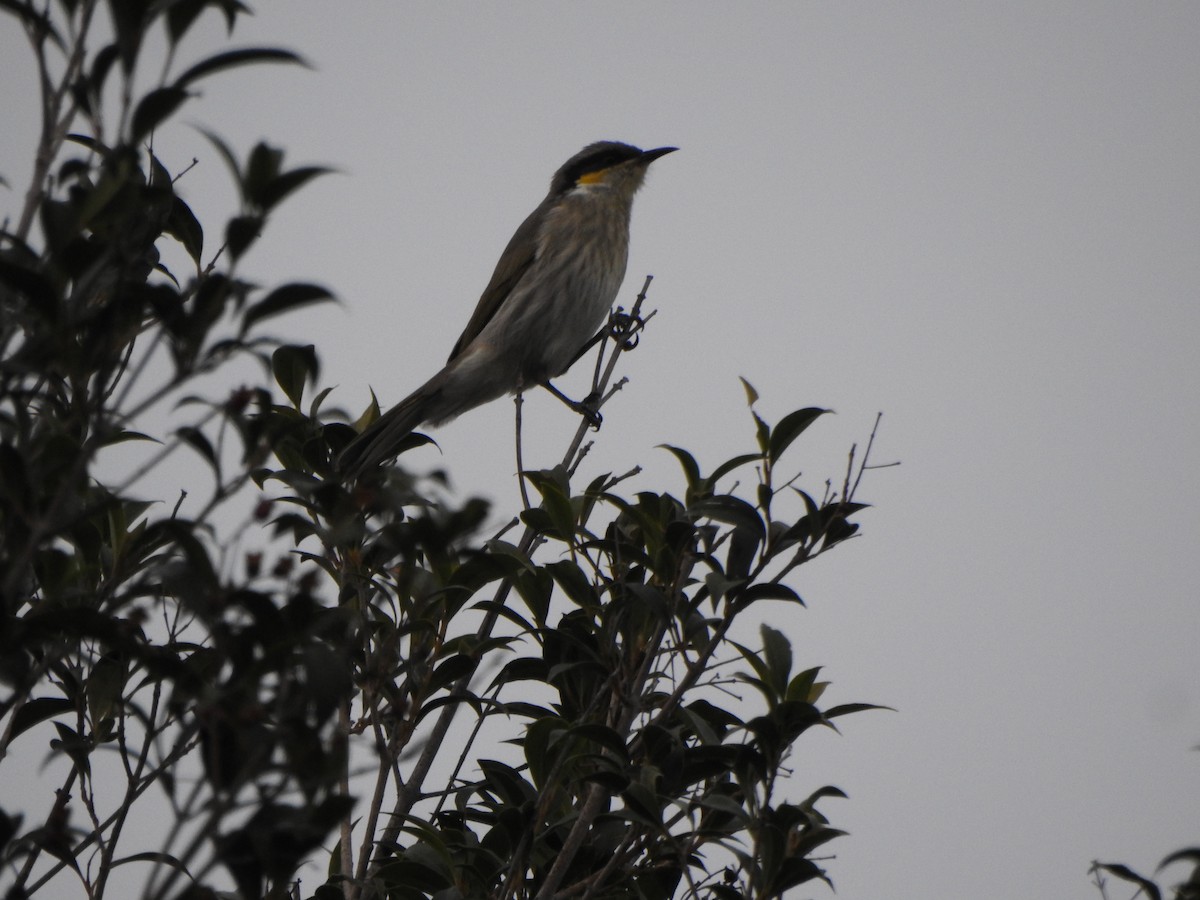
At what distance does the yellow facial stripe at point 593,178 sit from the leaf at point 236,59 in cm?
562

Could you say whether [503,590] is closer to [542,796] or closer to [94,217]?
[542,796]

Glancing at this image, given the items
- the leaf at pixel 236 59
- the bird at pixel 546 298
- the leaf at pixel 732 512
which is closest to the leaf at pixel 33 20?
the leaf at pixel 236 59

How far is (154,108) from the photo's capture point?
149 cm

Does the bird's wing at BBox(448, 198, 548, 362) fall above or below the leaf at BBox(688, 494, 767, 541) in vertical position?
above

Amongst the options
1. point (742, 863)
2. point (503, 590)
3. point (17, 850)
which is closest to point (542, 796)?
point (742, 863)

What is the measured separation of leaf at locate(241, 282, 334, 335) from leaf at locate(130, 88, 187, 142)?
0.25 m

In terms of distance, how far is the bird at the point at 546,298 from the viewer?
6258 mm

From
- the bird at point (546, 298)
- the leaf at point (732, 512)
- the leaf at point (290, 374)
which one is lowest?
the leaf at point (732, 512)

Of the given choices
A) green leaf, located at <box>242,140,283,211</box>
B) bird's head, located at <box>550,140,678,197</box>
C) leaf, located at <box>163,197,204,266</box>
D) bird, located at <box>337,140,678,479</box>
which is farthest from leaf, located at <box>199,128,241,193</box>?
bird's head, located at <box>550,140,678,197</box>

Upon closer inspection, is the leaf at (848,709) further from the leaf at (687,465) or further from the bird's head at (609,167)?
the bird's head at (609,167)

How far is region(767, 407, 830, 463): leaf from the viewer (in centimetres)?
257

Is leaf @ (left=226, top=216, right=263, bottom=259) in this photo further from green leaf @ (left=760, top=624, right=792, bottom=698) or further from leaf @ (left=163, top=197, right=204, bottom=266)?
green leaf @ (left=760, top=624, right=792, bottom=698)

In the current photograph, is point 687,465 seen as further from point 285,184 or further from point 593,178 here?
point 593,178

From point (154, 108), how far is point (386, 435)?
332 centimetres
